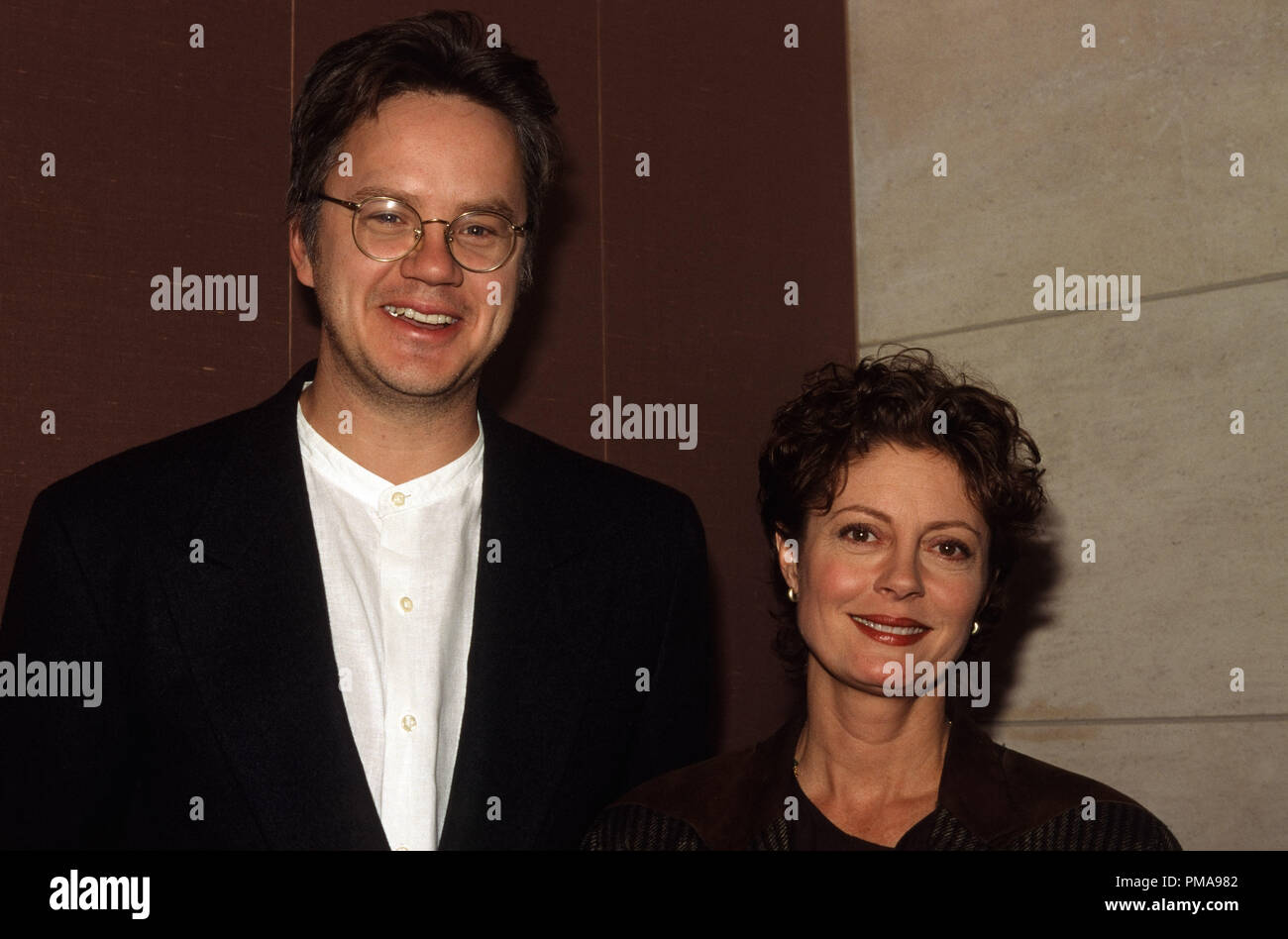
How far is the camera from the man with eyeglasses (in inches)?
69.7

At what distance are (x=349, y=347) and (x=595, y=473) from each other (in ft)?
1.45

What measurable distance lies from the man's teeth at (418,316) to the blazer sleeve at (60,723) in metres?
0.48

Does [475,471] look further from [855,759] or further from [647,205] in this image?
[647,205]

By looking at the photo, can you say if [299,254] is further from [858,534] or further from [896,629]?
[896,629]

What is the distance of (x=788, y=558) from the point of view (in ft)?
6.71

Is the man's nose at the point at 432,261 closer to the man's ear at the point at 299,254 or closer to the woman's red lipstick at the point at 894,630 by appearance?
the man's ear at the point at 299,254

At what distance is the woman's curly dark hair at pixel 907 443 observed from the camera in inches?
76.5

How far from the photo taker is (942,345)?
3.30 metres

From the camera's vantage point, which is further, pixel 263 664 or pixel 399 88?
pixel 399 88

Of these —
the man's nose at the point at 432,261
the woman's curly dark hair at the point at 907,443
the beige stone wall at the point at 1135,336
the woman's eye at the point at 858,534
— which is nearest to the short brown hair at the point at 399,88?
the man's nose at the point at 432,261

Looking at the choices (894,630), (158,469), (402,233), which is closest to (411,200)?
(402,233)

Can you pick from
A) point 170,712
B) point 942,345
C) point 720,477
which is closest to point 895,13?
point 942,345

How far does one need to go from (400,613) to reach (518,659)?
0.55 feet

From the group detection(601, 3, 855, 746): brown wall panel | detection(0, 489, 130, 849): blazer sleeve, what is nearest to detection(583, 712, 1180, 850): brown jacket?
detection(0, 489, 130, 849): blazer sleeve
